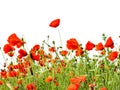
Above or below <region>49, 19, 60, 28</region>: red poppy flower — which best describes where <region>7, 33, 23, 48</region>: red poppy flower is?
below

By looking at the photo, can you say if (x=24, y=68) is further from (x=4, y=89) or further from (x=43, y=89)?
(x=43, y=89)

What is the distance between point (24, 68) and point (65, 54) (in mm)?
753

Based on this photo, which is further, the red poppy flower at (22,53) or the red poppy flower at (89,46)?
the red poppy flower at (89,46)

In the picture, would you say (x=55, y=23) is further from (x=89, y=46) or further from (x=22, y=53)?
(x=22, y=53)

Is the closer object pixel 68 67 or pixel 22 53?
pixel 22 53

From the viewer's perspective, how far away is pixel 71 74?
4.55 m

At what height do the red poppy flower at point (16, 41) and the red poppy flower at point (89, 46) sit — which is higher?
the red poppy flower at point (16, 41)

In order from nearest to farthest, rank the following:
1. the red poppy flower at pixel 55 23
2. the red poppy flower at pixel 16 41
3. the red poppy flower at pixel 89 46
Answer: the red poppy flower at pixel 16 41 < the red poppy flower at pixel 89 46 < the red poppy flower at pixel 55 23

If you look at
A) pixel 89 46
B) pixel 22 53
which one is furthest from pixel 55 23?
pixel 22 53

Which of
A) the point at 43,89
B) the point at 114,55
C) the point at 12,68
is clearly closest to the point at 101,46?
the point at 114,55

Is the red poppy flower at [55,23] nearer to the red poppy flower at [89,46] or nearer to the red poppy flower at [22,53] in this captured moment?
the red poppy flower at [89,46]

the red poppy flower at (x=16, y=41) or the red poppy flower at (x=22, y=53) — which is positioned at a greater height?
the red poppy flower at (x=16, y=41)

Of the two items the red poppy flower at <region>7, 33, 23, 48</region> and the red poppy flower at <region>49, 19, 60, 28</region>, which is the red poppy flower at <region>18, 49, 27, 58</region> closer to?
the red poppy flower at <region>7, 33, 23, 48</region>

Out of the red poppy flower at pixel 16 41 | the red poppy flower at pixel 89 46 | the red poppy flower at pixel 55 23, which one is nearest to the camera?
the red poppy flower at pixel 16 41
